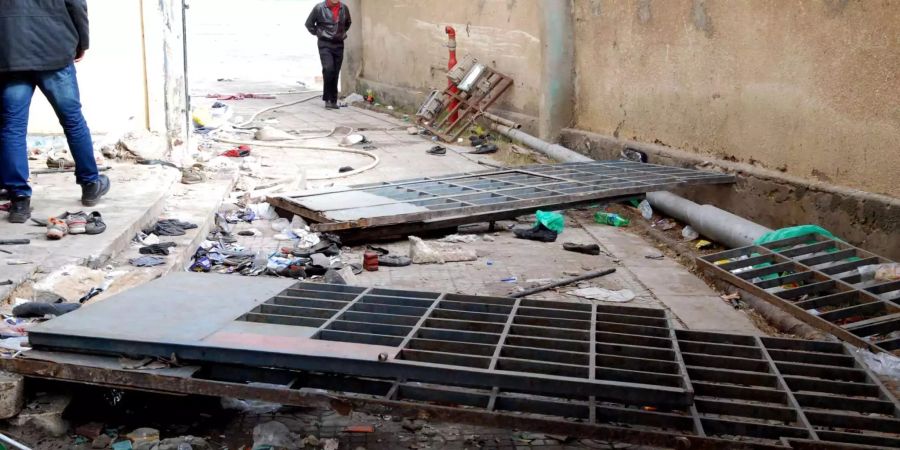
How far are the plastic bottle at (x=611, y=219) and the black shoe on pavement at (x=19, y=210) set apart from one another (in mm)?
4016

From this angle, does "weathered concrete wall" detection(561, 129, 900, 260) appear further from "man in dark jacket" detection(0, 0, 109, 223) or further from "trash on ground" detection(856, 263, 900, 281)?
"man in dark jacket" detection(0, 0, 109, 223)

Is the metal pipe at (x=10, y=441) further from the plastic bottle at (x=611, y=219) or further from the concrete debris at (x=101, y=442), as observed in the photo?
the plastic bottle at (x=611, y=219)

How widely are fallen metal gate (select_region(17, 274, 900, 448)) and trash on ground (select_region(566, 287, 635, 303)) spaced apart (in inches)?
46.5

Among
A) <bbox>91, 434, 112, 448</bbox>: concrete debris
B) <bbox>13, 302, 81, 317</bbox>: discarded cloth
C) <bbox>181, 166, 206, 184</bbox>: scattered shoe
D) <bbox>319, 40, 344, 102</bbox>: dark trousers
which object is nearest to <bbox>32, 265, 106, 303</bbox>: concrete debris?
<bbox>13, 302, 81, 317</bbox>: discarded cloth

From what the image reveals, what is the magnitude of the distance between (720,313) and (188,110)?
5.31 metres

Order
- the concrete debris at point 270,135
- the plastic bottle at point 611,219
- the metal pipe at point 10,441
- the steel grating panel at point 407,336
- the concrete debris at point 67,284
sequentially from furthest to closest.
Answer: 1. the concrete debris at point 270,135
2. the plastic bottle at point 611,219
3. the concrete debris at point 67,284
4. the steel grating panel at point 407,336
5. the metal pipe at point 10,441

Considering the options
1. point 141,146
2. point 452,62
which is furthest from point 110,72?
point 452,62

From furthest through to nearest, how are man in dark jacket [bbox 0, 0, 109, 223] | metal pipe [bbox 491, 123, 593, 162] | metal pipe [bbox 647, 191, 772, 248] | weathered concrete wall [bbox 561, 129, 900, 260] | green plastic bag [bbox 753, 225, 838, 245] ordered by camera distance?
metal pipe [bbox 491, 123, 593, 162], metal pipe [bbox 647, 191, 772, 248], green plastic bag [bbox 753, 225, 838, 245], weathered concrete wall [bbox 561, 129, 900, 260], man in dark jacket [bbox 0, 0, 109, 223]

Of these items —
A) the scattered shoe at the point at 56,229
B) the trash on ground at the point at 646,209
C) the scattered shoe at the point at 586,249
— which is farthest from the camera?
the trash on ground at the point at 646,209

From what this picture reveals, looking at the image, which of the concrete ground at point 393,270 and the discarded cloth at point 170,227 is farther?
the discarded cloth at point 170,227

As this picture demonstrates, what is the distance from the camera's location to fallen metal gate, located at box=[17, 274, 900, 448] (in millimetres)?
2871

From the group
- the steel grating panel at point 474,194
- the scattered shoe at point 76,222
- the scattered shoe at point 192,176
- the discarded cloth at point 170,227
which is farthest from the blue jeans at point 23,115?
the scattered shoe at point 192,176

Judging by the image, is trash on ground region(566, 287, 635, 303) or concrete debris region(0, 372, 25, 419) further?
trash on ground region(566, 287, 635, 303)

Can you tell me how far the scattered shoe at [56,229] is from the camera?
4664 millimetres
